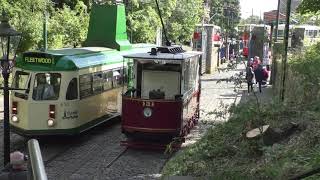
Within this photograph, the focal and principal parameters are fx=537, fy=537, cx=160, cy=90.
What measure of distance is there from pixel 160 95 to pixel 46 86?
3159 mm

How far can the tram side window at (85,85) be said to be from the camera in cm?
1495

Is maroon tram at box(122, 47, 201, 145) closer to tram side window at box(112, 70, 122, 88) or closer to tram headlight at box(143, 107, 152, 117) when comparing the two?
tram headlight at box(143, 107, 152, 117)

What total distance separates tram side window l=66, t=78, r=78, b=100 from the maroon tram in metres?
1.35

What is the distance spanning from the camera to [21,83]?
14492 mm

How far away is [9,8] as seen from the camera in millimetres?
26438

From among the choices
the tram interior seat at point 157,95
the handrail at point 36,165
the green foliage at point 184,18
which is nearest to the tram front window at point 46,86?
the tram interior seat at point 157,95

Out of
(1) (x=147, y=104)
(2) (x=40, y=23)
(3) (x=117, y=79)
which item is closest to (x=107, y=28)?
(3) (x=117, y=79)

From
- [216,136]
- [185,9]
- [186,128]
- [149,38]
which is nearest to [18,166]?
[216,136]

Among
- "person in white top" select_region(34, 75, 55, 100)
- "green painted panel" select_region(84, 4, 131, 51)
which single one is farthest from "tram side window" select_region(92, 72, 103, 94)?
"green painted panel" select_region(84, 4, 131, 51)

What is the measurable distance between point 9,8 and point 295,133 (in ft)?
68.4

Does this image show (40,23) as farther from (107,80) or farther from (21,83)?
(21,83)

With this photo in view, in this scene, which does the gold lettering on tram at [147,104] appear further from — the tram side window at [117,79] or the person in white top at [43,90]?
the tram side window at [117,79]

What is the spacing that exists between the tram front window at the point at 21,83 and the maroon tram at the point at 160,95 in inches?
102

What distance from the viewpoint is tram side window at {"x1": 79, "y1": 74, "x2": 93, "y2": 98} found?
15.0 metres
